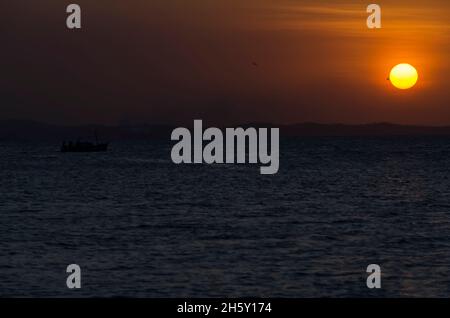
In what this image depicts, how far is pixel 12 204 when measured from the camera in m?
76.5

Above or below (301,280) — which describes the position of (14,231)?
above

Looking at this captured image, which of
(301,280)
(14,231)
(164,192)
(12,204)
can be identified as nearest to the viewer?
(301,280)

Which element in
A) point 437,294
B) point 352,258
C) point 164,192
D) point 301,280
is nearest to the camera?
point 437,294

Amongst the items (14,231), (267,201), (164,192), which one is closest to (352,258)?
(14,231)

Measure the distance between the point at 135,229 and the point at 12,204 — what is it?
26.7m

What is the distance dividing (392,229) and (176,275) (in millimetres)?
22358

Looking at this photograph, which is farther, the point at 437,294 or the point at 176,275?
the point at 176,275

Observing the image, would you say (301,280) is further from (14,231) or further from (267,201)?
(267,201)

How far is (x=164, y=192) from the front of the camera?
92312mm
